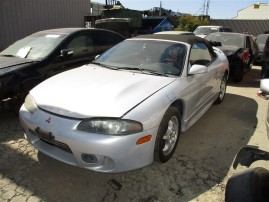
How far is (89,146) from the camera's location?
272 cm

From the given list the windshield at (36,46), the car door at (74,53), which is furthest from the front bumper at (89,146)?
the windshield at (36,46)

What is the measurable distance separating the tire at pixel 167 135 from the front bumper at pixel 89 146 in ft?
0.50

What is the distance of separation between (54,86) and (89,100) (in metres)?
0.68

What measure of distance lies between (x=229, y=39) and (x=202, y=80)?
18.2ft

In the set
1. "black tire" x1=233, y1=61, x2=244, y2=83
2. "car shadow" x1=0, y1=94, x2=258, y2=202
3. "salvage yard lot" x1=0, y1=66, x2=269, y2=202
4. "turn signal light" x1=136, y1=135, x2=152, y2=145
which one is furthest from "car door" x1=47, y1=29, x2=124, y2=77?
"black tire" x1=233, y1=61, x2=244, y2=83

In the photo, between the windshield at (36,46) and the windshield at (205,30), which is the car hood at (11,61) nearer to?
the windshield at (36,46)

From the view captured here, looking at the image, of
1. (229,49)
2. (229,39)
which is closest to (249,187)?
(229,49)

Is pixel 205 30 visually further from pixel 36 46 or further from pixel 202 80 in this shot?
pixel 202 80

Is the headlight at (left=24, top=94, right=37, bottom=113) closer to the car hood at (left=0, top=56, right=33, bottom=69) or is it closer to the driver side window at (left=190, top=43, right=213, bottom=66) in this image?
the car hood at (left=0, top=56, right=33, bottom=69)

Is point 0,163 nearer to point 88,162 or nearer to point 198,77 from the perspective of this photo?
point 88,162

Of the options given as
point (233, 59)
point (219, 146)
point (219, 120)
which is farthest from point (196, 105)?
point (233, 59)

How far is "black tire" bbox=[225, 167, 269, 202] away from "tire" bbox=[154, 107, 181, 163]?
101cm

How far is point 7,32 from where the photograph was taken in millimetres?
11156

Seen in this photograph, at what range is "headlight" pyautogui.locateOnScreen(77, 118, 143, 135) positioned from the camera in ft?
9.07
